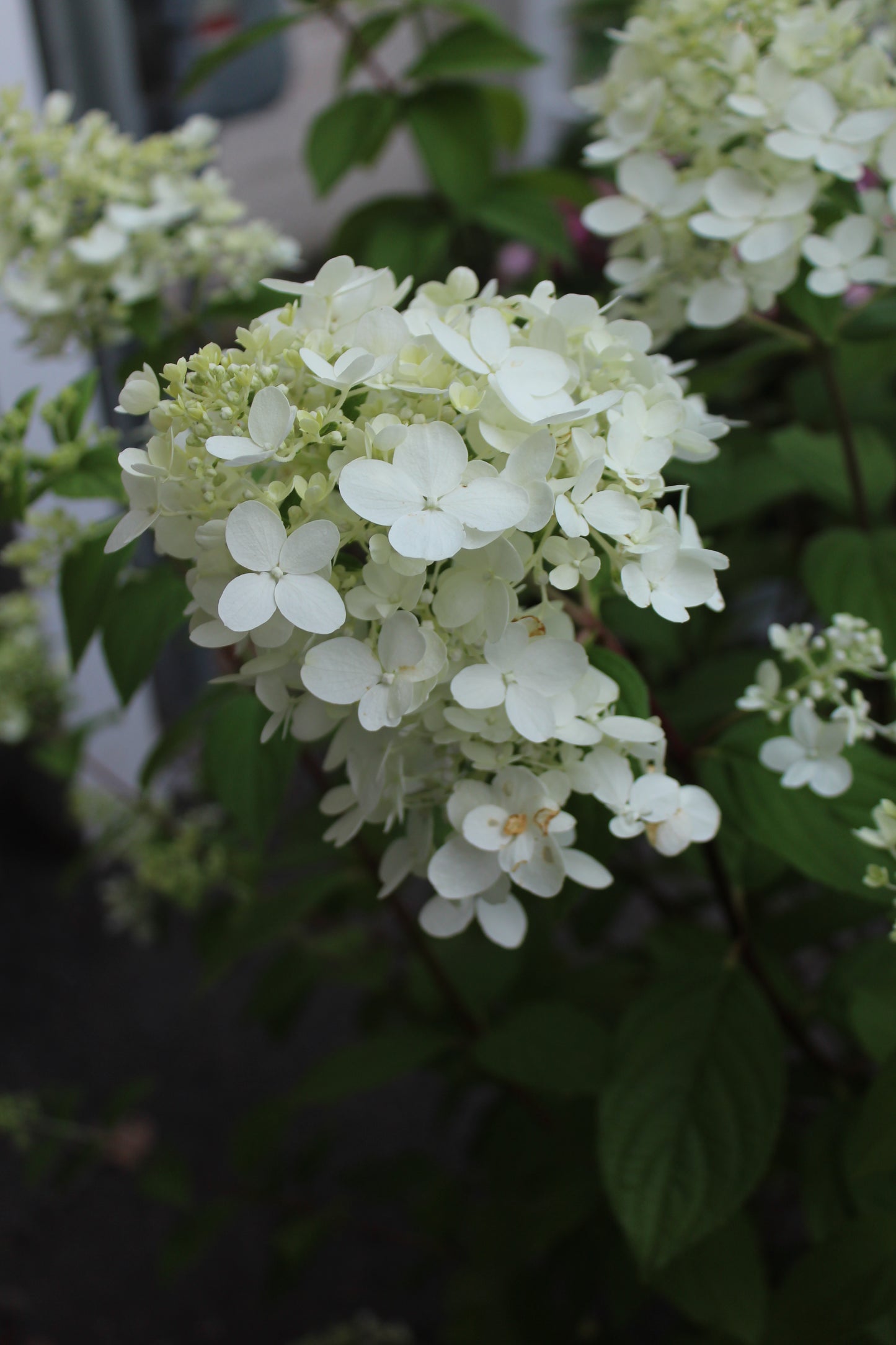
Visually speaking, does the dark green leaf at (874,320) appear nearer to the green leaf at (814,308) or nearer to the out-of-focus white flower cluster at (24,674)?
the green leaf at (814,308)

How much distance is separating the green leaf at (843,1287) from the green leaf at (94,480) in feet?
2.14

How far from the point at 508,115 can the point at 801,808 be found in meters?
1.01

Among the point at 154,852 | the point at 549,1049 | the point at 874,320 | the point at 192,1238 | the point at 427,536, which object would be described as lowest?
the point at 192,1238

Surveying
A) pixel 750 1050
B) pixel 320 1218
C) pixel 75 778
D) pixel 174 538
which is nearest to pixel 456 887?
pixel 174 538

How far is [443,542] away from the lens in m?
0.42

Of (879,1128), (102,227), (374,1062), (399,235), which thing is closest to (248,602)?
(879,1128)

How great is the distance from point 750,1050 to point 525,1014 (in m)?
0.24

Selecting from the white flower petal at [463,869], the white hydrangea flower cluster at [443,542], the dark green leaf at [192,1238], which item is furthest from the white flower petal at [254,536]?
the dark green leaf at [192,1238]

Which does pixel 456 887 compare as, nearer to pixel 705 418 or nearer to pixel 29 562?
pixel 705 418

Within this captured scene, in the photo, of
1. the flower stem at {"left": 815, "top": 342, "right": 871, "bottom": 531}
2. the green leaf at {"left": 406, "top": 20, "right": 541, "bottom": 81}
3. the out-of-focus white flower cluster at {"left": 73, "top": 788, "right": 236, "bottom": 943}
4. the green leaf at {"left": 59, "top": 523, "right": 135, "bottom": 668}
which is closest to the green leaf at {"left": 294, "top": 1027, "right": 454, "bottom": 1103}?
the out-of-focus white flower cluster at {"left": 73, "top": 788, "right": 236, "bottom": 943}

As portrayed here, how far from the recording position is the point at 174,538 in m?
0.48

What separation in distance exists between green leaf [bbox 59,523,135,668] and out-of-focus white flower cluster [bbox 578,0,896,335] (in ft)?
1.24

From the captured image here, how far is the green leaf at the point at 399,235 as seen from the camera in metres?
1.07

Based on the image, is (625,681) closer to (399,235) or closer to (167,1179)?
(399,235)
